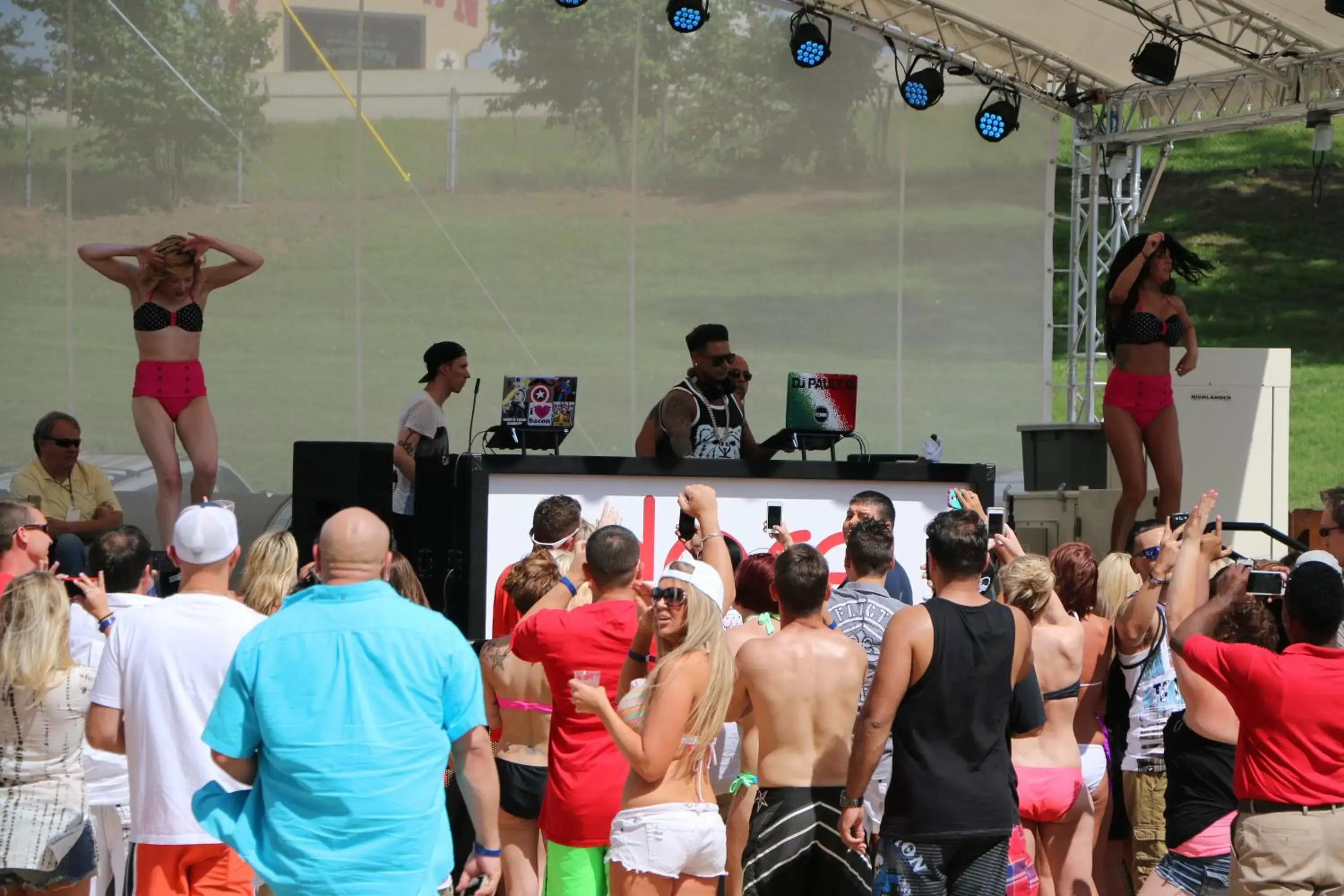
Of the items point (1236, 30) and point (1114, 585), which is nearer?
point (1114, 585)

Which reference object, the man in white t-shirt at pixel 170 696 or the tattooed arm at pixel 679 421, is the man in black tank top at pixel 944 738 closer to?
the man in white t-shirt at pixel 170 696

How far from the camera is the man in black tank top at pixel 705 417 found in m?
6.28

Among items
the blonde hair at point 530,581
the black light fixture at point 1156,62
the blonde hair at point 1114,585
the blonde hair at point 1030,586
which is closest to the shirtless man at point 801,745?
the blonde hair at point 1030,586

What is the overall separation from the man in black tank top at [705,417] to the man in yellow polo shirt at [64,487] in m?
2.49

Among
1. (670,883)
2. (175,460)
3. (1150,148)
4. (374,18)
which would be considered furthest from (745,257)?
(1150,148)

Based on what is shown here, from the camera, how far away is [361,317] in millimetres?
10109

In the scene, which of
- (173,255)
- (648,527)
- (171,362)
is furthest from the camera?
(171,362)

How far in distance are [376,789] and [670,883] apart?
3.06 feet

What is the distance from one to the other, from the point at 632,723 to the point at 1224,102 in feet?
21.7

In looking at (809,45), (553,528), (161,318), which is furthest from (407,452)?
(809,45)

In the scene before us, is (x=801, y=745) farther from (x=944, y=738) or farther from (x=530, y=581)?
(x=530, y=581)

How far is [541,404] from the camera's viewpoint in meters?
6.26

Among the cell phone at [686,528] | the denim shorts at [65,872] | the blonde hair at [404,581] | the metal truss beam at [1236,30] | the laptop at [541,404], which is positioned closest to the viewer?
the denim shorts at [65,872]

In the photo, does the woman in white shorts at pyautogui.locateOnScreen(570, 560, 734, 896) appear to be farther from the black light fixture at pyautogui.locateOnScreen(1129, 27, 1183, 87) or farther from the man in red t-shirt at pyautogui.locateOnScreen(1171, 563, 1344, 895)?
the black light fixture at pyautogui.locateOnScreen(1129, 27, 1183, 87)
